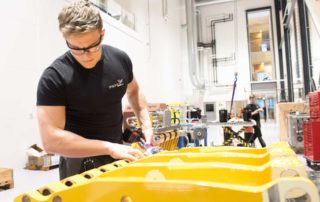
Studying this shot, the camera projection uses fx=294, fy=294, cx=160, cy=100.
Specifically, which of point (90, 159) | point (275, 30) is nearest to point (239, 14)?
point (275, 30)

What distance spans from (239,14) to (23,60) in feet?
35.2

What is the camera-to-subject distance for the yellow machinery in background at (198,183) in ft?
1.79

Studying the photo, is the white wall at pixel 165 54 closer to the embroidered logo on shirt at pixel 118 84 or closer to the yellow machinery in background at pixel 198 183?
the embroidered logo on shirt at pixel 118 84

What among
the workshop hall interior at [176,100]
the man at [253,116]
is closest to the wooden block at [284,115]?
the workshop hall interior at [176,100]

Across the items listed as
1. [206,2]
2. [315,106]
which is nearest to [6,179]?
[315,106]

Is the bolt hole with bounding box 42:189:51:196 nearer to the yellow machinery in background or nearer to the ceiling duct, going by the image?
the yellow machinery in background

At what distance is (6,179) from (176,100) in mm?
9295

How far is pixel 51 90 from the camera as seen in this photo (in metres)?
1.17

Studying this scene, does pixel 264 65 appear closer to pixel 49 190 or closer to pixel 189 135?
pixel 189 135

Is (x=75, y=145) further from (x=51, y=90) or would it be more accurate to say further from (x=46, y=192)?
(x=46, y=192)

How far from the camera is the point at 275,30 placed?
12945 mm

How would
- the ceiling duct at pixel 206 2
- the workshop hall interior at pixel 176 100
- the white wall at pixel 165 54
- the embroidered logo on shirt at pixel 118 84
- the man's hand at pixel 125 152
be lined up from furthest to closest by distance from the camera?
the ceiling duct at pixel 206 2
the white wall at pixel 165 54
the embroidered logo on shirt at pixel 118 84
the man's hand at pixel 125 152
the workshop hall interior at pixel 176 100

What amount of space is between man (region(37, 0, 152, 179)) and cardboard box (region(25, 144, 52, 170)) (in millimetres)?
3803

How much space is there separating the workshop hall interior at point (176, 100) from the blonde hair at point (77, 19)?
4cm
